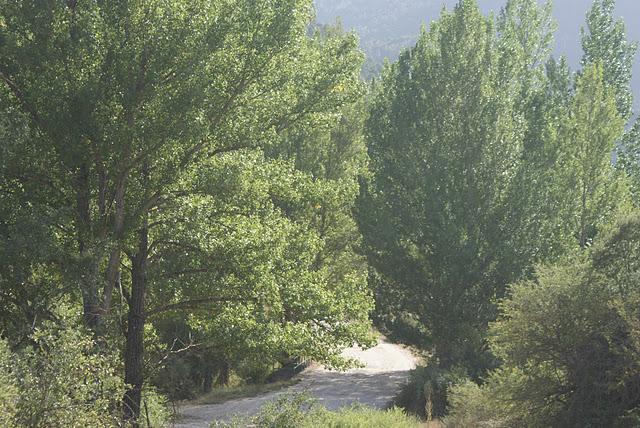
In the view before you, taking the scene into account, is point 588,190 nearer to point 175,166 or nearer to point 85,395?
point 175,166

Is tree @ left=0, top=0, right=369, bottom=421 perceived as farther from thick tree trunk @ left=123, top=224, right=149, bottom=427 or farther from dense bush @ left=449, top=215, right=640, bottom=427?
dense bush @ left=449, top=215, right=640, bottom=427

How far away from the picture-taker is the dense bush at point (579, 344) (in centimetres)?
1259

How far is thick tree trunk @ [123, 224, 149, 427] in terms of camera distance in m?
13.9

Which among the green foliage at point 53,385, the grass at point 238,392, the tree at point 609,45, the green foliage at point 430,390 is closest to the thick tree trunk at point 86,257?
the green foliage at point 53,385

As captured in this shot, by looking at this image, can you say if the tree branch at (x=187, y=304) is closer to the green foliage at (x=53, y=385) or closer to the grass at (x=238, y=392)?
the green foliage at (x=53, y=385)

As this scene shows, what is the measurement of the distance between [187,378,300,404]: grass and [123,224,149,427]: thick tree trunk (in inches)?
443

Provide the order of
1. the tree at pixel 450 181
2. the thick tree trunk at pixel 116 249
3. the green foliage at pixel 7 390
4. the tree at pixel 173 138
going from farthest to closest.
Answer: the tree at pixel 450 181 → the thick tree trunk at pixel 116 249 → the tree at pixel 173 138 → the green foliage at pixel 7 390

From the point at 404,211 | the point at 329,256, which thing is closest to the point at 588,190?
the point at 404,211

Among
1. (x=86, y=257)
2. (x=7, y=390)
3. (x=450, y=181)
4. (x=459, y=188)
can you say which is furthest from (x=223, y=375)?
(x=7, y=390)

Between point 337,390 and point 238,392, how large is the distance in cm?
389

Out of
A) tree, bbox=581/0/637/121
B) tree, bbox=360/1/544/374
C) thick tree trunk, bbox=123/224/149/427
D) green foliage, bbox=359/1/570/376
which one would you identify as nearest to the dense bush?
green foliage, bbox=359/1/570/376

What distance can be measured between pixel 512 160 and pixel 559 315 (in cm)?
965

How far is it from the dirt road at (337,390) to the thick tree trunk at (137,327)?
442 centimetres

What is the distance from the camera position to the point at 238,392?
26469 millimetres
